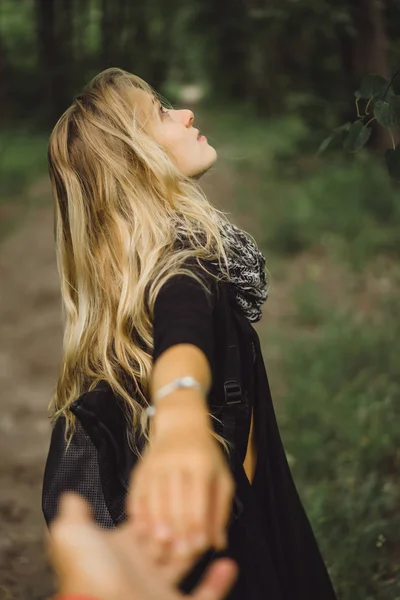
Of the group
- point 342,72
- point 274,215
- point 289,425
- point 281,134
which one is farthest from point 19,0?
point 289,425

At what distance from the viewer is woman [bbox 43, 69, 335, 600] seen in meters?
1.67

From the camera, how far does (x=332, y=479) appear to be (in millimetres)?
3947

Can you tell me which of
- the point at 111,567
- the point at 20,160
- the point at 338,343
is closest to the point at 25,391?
the point at 338,343

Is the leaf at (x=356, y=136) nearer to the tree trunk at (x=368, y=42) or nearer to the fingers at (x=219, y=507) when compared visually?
the fingers at (x=219, y=507)

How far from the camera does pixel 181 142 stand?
6.14 feet

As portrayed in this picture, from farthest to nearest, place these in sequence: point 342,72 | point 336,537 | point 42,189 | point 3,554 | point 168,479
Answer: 1. point 42,189
2. point 342,72
3. point 3,554
4. point 336,537
5. point 168,479

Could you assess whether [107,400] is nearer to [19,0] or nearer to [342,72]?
[342,72]

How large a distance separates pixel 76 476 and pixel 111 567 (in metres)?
0.94

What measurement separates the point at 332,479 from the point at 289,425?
59cm

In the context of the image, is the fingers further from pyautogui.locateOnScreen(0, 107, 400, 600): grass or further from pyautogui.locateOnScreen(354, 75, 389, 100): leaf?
pyautogui.locateOnScreen(0, 107, 400, 600): grass

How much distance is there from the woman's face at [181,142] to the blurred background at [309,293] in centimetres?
29

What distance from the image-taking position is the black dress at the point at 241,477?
5.46 feet

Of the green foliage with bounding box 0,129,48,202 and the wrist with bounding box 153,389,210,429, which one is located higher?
the wrist with bounding box 153,389,210,429

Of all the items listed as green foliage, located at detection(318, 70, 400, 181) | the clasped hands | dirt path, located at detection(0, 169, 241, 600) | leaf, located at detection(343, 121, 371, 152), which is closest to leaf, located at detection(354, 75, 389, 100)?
green foliage, located at detection(318, 70, 400, 181)
